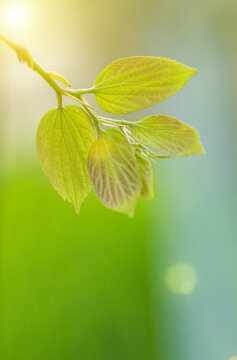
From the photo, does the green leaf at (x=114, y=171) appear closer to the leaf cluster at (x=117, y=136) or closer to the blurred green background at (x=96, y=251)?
the leaf cluster at (x=117, y=136)

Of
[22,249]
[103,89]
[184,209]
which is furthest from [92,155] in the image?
[184,209]

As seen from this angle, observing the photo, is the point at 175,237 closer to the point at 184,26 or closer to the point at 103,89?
the point at 184,26

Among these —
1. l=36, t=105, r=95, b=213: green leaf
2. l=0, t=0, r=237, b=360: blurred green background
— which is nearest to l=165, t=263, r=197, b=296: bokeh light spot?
l=0, t=0, r=237, b=360: blurred green background

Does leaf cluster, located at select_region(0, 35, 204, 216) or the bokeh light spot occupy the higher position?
leaf cluster, located at select_region(0, 35, 204, 216)

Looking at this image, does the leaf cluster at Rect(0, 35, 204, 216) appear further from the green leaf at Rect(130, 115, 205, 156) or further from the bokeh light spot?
the bokeh light spot

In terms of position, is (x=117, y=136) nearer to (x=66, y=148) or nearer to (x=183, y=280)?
(x=66, y=148)

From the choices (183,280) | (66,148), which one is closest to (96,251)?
(183,280)
